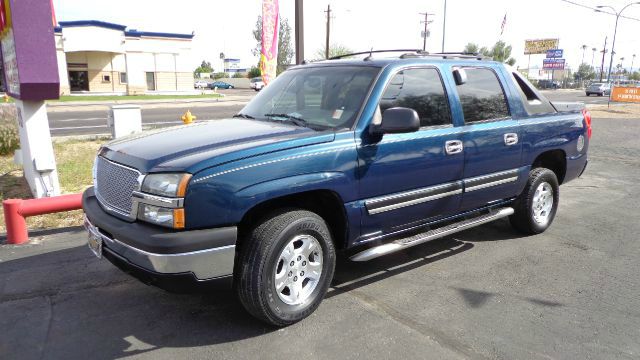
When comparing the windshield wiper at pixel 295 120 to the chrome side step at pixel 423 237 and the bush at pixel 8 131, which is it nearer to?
the chrome side step at pixel 423 237

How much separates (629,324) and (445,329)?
1375 mm

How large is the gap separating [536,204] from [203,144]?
3.97 m

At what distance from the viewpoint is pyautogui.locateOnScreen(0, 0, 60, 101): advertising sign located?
20.1 ft

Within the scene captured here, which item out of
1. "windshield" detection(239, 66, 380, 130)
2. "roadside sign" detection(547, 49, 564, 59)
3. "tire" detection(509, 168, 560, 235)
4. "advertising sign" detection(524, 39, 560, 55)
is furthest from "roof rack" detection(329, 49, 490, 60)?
"advertising sign" detection(524, 39, 560, 55)

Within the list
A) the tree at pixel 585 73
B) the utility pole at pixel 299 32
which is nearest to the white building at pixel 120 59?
the utility pole at pixel 299 32

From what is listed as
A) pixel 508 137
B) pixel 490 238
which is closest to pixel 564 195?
pixel 490 238

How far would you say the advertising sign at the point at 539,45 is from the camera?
9638cm

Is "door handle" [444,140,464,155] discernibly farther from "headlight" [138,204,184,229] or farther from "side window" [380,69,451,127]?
"headlight" [138,204,184,229]

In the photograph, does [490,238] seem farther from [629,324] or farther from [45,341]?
[45,341]

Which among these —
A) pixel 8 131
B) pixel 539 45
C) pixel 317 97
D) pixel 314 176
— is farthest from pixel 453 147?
pixel 539 45

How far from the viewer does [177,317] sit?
12.2 feet

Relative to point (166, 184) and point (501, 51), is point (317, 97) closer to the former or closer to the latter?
point (166, 184)

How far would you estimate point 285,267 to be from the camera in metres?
3.47

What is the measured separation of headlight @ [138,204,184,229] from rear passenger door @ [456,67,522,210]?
2666 mm
